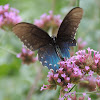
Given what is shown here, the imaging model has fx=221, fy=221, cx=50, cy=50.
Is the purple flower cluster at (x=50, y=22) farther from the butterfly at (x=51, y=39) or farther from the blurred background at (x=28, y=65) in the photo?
the butterfly at (x=51, y=39)

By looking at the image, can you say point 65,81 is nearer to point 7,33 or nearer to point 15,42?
point 15,42

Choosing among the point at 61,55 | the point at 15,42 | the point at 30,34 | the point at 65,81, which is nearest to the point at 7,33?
the point at 15,42

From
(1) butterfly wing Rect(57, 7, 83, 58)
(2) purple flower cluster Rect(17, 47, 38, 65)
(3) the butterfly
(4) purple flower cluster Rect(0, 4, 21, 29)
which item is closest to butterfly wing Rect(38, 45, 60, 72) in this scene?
(3) the butterfly

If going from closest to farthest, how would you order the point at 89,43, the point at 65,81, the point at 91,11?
the point at 65,81, the point at 89,43, the point at 91,11

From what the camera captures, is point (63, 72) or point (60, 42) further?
point (60, 42)

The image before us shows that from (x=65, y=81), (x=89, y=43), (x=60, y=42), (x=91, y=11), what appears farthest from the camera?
(x=91, y=11)

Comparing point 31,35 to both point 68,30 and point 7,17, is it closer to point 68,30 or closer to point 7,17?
point 68,30

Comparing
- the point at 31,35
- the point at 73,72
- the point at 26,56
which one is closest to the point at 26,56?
the point at 26,56
